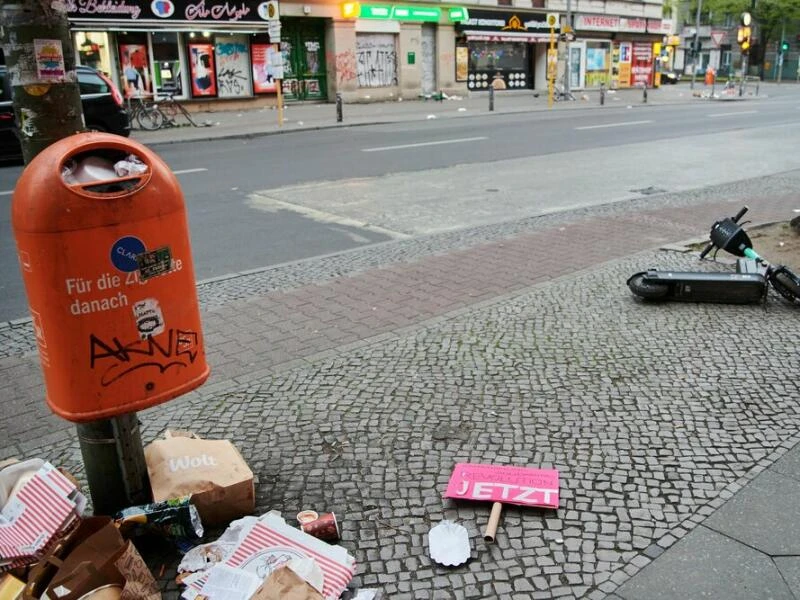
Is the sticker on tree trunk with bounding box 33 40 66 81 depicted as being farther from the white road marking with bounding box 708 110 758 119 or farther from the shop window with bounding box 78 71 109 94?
the white road marking with bounding box 708 110 758 119

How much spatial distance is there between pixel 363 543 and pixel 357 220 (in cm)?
666

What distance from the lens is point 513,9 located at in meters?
38.1

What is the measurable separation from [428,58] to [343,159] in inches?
854

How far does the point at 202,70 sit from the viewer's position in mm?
26609

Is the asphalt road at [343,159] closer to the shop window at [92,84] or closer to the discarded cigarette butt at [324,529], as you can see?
the shop window at [92,84]

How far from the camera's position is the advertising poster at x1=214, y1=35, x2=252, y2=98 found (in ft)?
88.8

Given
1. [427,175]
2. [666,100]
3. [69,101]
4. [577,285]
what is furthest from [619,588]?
[666,100]

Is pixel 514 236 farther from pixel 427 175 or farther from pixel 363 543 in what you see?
pixel 363 543

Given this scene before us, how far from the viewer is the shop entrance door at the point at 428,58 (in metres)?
34.6

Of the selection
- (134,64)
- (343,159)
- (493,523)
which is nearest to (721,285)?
(493,523)

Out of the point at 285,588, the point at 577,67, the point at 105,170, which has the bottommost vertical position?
the point at 285,588

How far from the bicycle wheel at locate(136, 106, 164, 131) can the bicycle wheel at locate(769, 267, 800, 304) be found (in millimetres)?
20540

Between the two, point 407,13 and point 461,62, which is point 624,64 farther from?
point 407,13

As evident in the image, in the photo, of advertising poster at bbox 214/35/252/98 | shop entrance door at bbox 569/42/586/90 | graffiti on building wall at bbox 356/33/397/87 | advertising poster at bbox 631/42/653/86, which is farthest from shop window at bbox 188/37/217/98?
advertising poster at bbox 631/42/653/86
